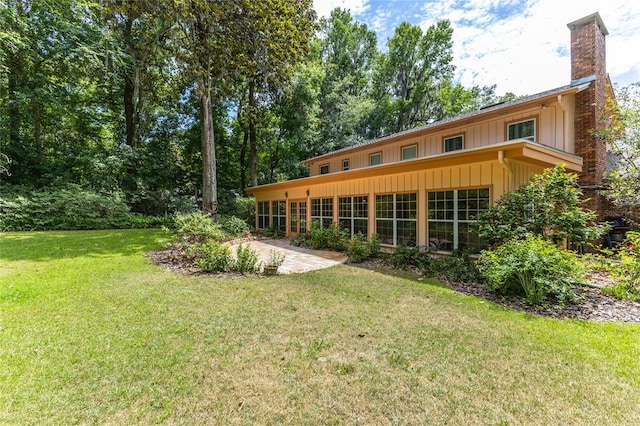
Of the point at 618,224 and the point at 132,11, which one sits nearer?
the point at 618,224

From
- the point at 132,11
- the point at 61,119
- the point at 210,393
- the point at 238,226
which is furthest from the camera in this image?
the point at 61,119

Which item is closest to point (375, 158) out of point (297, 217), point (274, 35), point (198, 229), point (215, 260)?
point (297, 217)

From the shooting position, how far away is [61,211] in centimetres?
1377

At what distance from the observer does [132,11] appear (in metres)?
10.6

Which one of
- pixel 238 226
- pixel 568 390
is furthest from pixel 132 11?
pixel 568 390

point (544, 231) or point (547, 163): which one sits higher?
point (547, 163)

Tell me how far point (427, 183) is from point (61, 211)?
55.4 ft

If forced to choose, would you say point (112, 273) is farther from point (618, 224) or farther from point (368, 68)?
point (368, 68)

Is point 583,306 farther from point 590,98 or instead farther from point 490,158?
point 590,98

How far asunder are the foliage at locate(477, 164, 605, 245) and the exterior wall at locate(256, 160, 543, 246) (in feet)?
1.95

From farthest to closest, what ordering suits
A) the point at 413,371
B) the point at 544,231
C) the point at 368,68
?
the point at 368,68
the point at 544,231
the point at 413,371

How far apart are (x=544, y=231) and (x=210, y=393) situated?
667 centimetres

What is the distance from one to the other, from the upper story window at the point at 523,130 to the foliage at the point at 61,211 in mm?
18123

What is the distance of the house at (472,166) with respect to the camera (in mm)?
6707
